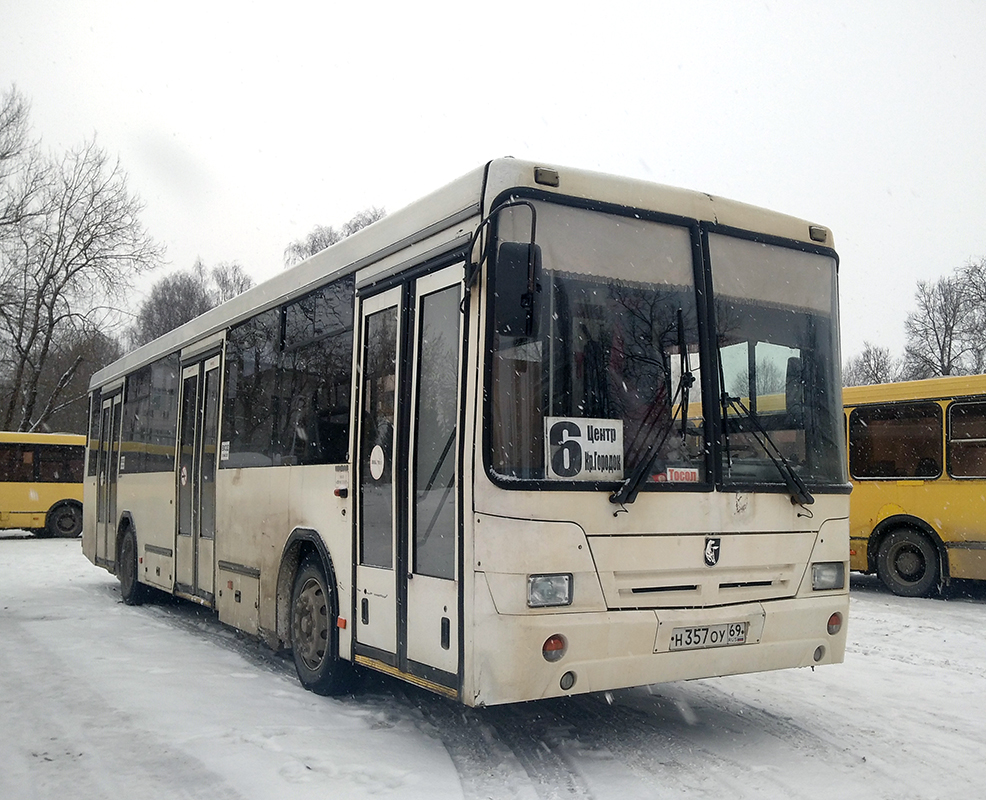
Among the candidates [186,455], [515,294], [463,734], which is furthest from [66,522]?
[515,294]

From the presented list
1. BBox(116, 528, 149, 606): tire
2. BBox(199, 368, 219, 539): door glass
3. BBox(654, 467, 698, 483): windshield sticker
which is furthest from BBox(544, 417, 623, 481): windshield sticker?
BBox(116, 528, 149, 606): tire

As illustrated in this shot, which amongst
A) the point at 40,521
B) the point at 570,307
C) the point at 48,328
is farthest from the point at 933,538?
the point at 48,328

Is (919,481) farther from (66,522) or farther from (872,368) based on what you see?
(872,368)

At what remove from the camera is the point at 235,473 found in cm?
893

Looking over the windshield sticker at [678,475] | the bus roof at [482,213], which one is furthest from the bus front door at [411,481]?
the windshield sticker at [678,475]

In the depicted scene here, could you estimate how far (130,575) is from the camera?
12.7 metres

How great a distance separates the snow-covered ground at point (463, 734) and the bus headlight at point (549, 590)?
0.94 metres

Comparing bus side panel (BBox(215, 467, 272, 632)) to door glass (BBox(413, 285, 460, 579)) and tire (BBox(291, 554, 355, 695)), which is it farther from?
door glass (BBox(413, 285, 460, 579))

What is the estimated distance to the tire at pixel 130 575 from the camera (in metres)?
12.5

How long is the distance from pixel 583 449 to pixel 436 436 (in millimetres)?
911

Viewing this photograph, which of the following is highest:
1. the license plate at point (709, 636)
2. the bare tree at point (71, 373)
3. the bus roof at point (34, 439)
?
the bare tree at point (71, 373)

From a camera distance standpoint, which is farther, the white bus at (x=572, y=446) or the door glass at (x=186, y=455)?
the door glass at (x=186, y=455)

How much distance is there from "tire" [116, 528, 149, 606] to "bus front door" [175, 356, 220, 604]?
217cm

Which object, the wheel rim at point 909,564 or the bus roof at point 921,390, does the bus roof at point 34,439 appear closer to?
the bus roof at point 921,390
